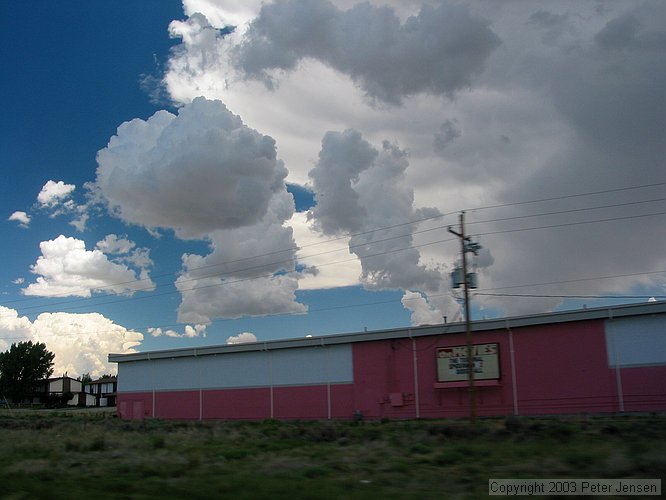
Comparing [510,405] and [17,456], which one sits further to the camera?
[510,405]

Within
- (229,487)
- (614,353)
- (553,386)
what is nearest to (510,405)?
(553,386)

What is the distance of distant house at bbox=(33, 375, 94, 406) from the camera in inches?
4759

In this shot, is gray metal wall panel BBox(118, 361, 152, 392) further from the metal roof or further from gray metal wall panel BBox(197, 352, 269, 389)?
gray metal wall panel BBox(197, 352, 269, 389)

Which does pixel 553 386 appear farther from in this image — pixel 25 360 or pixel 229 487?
pixel 25 360

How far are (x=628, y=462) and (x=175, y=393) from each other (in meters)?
47.9

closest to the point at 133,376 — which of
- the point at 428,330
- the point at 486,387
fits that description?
the point at 428,330

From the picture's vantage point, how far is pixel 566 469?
42.5 ft

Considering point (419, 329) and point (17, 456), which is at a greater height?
point (419, 329)

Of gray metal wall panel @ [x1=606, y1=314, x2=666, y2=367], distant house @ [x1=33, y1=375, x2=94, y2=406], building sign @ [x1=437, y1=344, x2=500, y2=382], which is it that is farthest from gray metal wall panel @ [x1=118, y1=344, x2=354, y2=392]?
distant house @ [x1=33, y1=375, x2=94, y2=406]

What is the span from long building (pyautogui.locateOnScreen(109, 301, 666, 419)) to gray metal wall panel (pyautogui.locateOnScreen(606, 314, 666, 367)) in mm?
56

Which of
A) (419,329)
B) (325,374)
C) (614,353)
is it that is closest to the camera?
(614,353)

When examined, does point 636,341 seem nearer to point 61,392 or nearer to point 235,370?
point 235,370

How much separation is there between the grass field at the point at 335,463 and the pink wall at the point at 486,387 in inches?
546

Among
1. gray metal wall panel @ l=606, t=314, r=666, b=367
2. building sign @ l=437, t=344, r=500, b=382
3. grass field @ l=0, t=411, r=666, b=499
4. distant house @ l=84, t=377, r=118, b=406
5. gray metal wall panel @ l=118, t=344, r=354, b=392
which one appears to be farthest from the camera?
distant house @ l=84, t=377, r=118, b=406
